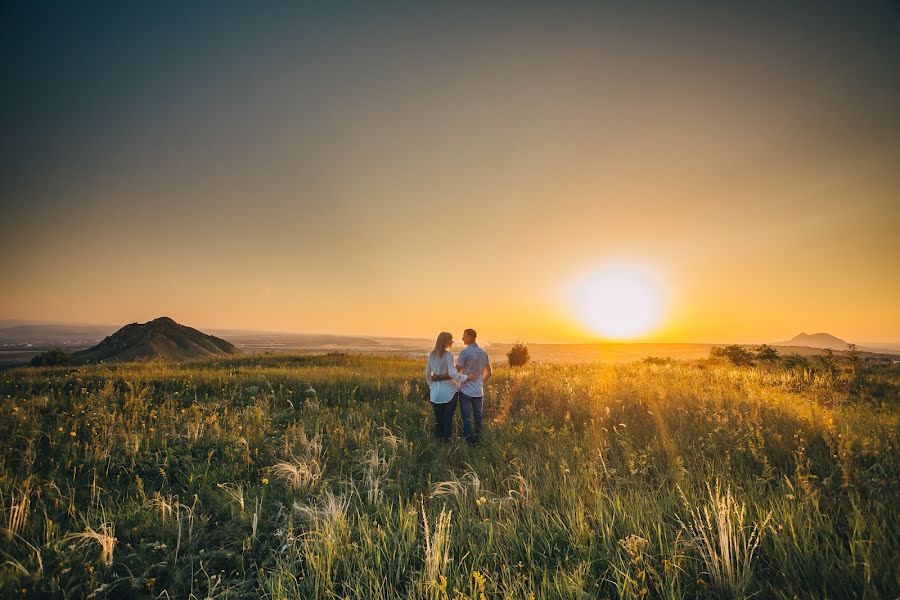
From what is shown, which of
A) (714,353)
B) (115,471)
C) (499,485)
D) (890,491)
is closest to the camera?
(890,491)

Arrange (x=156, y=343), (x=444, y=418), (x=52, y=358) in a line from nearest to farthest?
(x=444, y=418) < (x=52, y=358) < (x=156, y=343)

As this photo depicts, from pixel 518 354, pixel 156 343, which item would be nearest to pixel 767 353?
pixel 518 354

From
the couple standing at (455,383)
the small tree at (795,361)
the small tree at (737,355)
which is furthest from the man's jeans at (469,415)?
the small tree at (737,355)

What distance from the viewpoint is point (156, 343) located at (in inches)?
1699

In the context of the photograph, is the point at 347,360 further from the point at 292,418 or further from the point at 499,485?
the point at 499,485

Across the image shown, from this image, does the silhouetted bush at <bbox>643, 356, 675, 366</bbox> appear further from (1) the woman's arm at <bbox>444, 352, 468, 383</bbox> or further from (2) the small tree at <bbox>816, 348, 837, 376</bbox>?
(1) the woman's arm at <bbox>444, 352, 468, 383</bbox>

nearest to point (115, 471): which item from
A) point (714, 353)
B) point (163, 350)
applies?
point (714, 353)

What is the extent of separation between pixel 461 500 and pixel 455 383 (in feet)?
11.7

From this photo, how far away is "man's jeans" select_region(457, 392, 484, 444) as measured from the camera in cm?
732

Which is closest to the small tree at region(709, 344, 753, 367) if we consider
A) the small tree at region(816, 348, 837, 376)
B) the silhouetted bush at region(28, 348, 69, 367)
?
the small tree at region(816, 348, 837, 376)

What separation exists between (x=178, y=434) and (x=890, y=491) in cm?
927

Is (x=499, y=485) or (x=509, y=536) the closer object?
(x=509, y=536)

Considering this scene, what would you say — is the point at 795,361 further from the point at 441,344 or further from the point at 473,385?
the point at 441,344

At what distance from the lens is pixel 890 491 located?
3.35 meters
